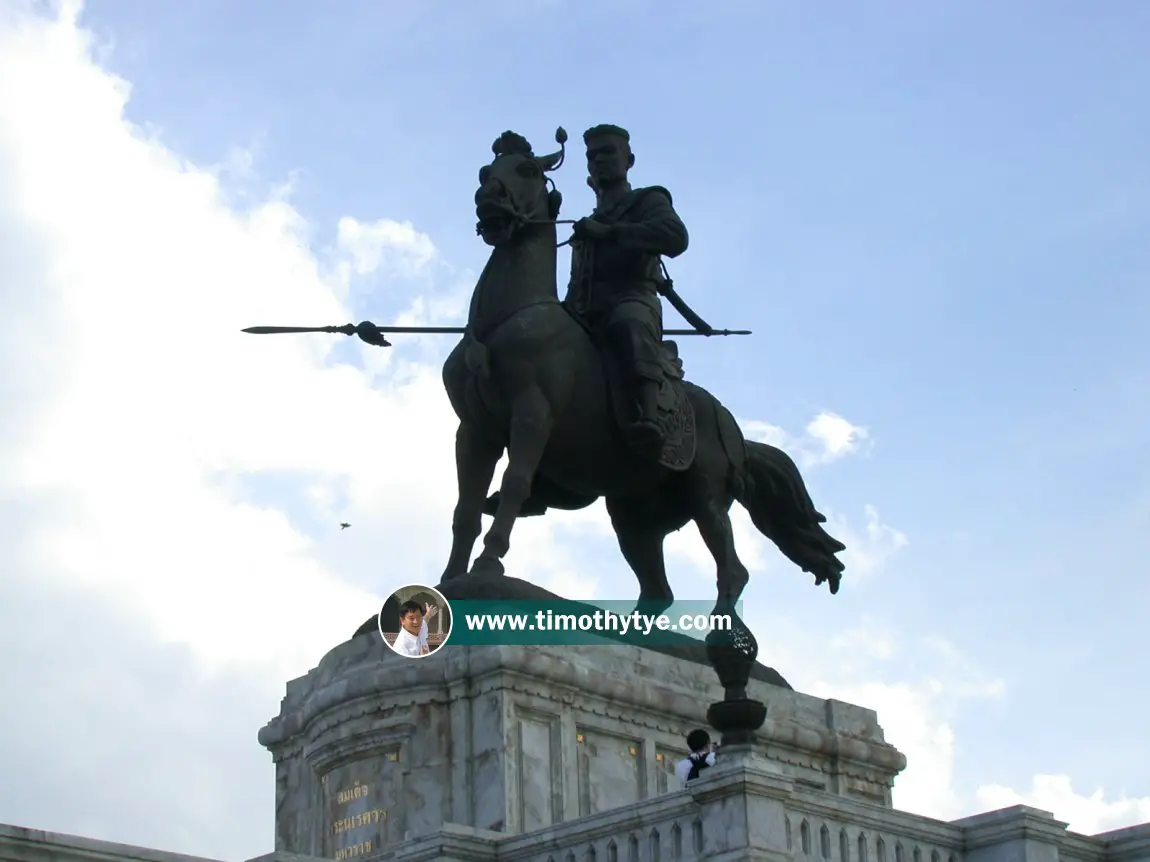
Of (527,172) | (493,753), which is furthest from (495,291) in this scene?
(493,753)

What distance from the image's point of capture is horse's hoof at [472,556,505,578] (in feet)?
68.9

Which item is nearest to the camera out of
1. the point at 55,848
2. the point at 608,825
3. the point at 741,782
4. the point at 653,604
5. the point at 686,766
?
the point at 55,848

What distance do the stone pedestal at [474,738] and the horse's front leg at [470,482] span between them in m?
1.19

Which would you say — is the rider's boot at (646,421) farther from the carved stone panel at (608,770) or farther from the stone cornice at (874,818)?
the stone cornice at (874,818)

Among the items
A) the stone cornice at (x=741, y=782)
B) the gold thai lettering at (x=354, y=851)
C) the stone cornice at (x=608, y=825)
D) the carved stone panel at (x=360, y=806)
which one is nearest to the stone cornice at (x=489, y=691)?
the carved stone panel at (x=360, y=806)

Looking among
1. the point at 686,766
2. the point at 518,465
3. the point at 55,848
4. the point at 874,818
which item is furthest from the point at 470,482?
the point at 55,848

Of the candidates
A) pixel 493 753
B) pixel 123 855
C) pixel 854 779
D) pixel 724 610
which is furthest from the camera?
pixel 854 779

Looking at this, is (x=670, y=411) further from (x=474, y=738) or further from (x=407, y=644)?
(x=474, y=738)

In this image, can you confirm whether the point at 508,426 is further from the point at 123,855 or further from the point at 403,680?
the point at 123,855

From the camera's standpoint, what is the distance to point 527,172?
2198 centimetres

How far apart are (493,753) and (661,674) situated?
221 cm

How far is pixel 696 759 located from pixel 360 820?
11.4 ft

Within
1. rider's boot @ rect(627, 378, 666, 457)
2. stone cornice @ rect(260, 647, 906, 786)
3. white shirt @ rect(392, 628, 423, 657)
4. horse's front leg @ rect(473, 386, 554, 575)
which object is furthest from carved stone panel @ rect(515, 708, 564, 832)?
rider's boot @ rect(627, 378, 666, 457)

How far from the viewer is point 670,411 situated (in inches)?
858
